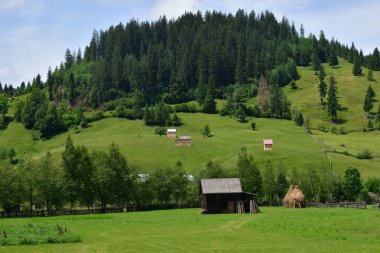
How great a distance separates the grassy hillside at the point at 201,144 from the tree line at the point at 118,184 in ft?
47.2

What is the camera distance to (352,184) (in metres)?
102

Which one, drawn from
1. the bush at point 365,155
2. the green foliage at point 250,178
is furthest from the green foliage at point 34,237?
the bush at point 365,155

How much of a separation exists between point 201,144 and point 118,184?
7146 centimetres

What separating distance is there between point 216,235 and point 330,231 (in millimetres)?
9692

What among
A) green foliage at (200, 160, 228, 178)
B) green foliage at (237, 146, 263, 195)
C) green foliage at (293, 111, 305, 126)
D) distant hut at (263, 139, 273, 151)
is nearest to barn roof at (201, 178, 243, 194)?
green foliage at (237, 146, 263, 195)

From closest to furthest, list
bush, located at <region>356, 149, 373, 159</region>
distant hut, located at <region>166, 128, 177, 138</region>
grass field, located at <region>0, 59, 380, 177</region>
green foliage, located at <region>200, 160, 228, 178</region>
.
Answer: green foliage, located at <region>200, 160, 228, 178</region> < grass field, located at <region>0, 59, 380, 177</region> < bush, located at <region>356, 149, 373, 159</region> < distant hut, located at <region>166, 128, 177, 138</region>

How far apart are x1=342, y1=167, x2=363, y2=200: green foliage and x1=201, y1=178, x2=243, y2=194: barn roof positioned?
32.8 meters

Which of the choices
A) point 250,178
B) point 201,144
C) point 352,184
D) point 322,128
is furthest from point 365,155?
point 250,178

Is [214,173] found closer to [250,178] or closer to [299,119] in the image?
[250,178]

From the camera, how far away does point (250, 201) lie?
3004 inches

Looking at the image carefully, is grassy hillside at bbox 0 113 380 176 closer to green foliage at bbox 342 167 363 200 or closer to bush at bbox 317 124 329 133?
bush at bbox 317 124 329 133

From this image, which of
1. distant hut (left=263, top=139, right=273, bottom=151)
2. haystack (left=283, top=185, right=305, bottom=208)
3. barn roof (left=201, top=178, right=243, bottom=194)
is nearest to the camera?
barn roof (left=201, top=178, right=243, bottom=194)

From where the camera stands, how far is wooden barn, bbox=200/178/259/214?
7888 centimetres

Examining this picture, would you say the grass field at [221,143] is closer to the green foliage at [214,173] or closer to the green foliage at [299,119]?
the green foliage at [299,119]
